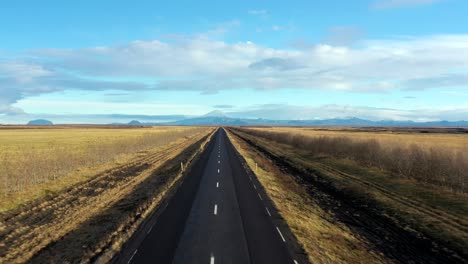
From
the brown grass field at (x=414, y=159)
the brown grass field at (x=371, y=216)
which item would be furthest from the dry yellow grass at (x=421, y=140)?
the brown grass field at (x=371, y=216)

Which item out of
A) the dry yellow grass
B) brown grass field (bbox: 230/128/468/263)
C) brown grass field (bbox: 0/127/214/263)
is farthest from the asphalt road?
the dry yellow grass

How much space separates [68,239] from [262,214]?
29.7 feet

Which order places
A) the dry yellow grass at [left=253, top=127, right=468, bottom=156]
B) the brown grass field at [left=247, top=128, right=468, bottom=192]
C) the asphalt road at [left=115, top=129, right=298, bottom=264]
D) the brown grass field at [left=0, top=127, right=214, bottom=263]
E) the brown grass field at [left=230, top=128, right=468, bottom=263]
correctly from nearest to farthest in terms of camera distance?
1. the asphalt road at [left=115, top=129, right=298, bottom=264]
2. the brown grass field at [left=0, top=127, right=214, bottom=263]
3. the brown grass field at [left=230, top=128, right=468, bottom=263]
4. the brown grass field at [left=247, top=128, right=468, bottom=192]
5. the dry yellow grass at [left=253, top=127, right=468, bottom=156]

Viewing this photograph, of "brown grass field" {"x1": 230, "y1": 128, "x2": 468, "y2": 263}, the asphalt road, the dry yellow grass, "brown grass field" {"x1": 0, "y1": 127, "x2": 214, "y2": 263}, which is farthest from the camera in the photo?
the dry yellow grass

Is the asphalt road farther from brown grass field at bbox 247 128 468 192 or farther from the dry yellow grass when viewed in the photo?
the dry yellow grass

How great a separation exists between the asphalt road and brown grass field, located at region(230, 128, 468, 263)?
4.26ft

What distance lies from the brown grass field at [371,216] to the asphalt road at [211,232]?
4.26 feet

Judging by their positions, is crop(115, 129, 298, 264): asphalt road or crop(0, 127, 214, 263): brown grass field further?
crop(0, 127, 214, 263): brown grass field

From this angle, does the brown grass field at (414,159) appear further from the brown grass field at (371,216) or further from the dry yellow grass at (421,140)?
the brown grass field at (371,216)

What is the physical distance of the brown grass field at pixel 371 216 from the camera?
13.6 metres

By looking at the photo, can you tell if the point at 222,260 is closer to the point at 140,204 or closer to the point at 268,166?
the point at 140,204

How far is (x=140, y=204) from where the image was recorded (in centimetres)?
2052

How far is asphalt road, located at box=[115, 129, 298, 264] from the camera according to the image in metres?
12.2

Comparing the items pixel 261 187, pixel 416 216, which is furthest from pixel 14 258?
pixel 416 216
